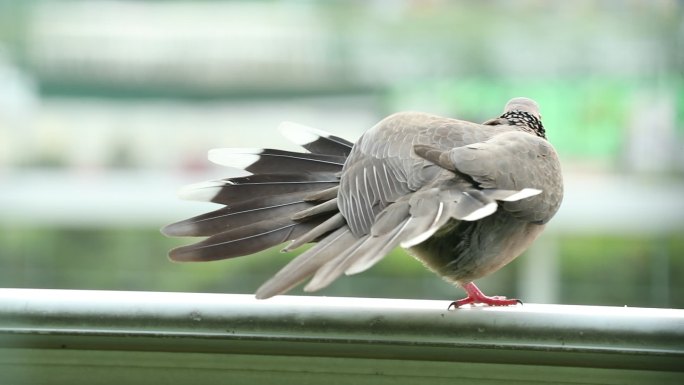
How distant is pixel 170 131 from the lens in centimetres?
1121

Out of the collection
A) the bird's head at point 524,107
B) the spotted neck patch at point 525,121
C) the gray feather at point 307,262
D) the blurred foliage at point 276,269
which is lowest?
the blurred foliage at point 276,269

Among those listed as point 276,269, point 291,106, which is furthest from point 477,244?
point 291,106

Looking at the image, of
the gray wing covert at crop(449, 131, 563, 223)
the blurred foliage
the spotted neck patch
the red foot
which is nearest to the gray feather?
the gray wing covert at crop(449, 131, 563, 223)

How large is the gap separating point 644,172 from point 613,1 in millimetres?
2127

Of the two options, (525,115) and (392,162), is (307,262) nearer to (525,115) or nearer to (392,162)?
(392,162)

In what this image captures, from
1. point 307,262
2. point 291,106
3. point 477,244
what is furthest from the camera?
point 291,106

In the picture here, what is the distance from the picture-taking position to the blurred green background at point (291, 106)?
9117 millimetres

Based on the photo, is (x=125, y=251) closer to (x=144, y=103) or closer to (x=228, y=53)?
(x=144, y=103)

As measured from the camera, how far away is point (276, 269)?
329 inches

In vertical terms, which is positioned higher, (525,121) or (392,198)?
(525,121)

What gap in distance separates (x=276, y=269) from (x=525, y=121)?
6213 millimetres

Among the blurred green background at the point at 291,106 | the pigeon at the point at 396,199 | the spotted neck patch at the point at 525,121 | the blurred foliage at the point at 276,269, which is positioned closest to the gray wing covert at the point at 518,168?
the pigeon at the point at 396,199

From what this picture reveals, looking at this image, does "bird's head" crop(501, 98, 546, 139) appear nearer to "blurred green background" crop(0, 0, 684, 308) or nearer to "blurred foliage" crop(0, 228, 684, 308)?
"blurred foliage" crop(0, 228, 684, 308)

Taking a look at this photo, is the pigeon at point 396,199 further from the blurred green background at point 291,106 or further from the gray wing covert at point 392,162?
the blurred green background at point 291,106
